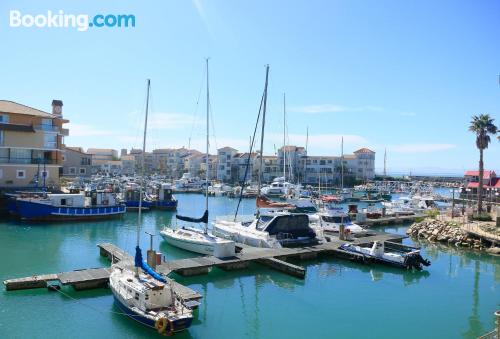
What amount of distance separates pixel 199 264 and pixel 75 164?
97.1 metres

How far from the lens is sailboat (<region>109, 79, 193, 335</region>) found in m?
15.3

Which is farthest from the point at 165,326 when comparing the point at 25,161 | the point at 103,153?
the point at 103,153

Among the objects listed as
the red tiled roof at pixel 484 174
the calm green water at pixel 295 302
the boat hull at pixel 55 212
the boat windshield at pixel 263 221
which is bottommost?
the calm green water at pixel 295 302

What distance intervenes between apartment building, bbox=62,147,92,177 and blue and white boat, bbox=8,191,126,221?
6489cm

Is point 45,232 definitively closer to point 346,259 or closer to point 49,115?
point 49,115

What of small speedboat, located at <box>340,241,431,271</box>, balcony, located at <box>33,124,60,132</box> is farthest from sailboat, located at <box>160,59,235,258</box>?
balcony, located at <box>33,124,60,132</box>

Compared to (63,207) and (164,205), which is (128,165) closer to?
(164,205)

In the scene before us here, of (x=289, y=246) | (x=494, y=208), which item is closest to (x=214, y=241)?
(x=289, y=246)

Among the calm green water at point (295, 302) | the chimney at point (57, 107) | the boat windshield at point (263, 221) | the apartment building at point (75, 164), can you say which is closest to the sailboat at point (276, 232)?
the boat windshield at point (263, 221)

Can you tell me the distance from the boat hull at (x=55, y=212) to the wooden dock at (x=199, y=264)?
Answer: 17957 mm

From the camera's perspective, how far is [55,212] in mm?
43688

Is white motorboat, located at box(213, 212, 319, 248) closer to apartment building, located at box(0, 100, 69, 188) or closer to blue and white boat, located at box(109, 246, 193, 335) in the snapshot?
blue and white boat, located at box(109, 246, 193, 335)

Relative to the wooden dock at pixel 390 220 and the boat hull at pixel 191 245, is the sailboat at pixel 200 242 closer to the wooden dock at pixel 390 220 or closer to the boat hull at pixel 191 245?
the boat hull at pixel 191 245

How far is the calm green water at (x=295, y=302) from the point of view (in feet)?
55.7
